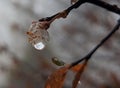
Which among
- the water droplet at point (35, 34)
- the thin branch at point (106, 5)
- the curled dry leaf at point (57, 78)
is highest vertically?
the thin branch at point (106, 5)

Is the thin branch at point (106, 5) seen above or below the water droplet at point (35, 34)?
above

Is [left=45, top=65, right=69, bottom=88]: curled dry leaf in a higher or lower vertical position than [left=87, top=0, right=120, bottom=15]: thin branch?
lower

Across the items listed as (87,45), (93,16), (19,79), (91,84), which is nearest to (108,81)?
(91,84)

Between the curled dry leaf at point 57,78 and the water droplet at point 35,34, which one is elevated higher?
the water droplet at point 35,34

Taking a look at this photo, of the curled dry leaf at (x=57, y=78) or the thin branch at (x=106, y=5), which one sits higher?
the thin branch at (x=106, y=5)

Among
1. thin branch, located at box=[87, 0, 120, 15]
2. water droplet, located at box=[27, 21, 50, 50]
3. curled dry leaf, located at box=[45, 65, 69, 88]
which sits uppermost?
thin branch, located at box=[87, 0, 120, 15]

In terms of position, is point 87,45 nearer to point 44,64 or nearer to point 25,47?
point 44,64

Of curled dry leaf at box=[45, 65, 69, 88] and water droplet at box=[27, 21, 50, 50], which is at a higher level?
water droplet at box=[27, 21, 50, 50]

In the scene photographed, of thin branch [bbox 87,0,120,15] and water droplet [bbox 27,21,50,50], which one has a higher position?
thin branch [bbox 87,0,120,15]
